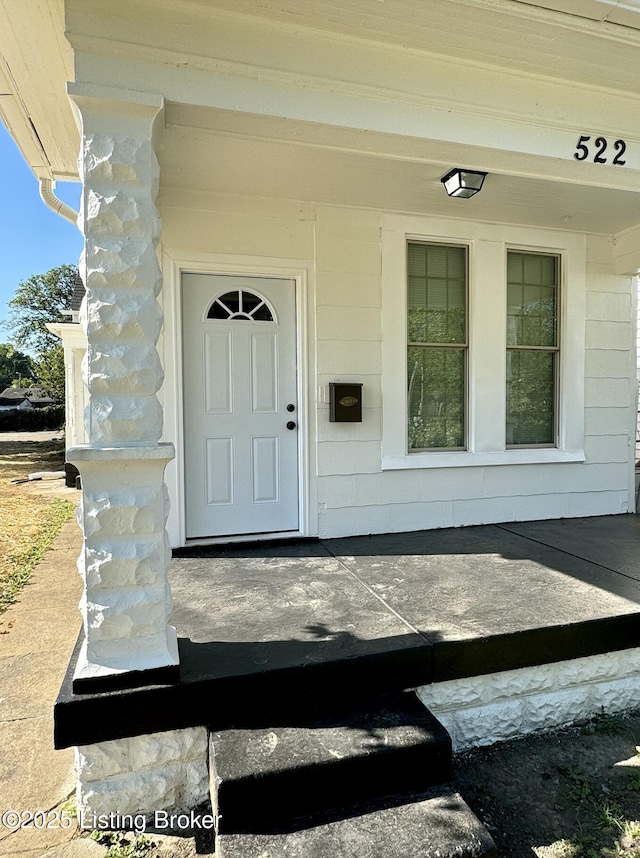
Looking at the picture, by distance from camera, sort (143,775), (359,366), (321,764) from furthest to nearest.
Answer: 1. (359,366)
2. (143,775)
3. (321,764)

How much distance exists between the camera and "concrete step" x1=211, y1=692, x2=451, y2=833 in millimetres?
1631

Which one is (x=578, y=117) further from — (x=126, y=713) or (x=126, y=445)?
(x=126, y=713)

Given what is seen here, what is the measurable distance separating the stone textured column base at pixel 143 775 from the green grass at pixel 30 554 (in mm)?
2206

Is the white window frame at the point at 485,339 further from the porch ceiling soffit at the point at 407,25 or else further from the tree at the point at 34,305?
the tree at the point at 34,305

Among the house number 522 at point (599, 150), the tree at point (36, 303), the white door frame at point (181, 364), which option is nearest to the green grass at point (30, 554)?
the white door frame at point (181, 364)

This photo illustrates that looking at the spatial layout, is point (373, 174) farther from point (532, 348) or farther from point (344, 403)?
point (532, 348)

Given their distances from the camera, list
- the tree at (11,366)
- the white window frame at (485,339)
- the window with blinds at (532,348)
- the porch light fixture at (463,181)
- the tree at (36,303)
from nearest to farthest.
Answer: the porch light fixture at (463,181) → the white window frame at (485,339) → the window with blinds at (532,348) → the tree at (36,303) → the tree at (11,366)

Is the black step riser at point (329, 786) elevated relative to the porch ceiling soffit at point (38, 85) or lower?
lower

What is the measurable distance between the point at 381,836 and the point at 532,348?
3.74m

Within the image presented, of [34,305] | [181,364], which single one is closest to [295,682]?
[181,364]

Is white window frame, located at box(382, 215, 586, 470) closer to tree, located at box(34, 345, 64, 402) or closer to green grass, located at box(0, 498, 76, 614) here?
green grass, located at box(0, 498, 76, 614)

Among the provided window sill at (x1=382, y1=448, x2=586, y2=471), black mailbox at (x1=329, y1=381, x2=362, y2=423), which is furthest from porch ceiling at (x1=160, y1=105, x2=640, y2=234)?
window sill at (x1=382, y1=448, x2=586, y2=471)

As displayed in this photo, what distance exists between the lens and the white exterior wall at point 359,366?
367 centimetres

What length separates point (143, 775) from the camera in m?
1.92
